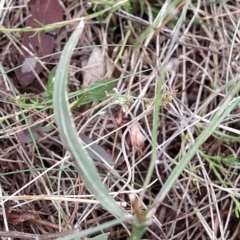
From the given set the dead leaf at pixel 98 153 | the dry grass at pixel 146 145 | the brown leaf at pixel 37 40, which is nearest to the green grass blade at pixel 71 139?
the dry grass at pixel 146 145

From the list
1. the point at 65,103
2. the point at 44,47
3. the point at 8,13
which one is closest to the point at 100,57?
the point at 44,47

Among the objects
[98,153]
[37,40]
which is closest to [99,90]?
[98,153]

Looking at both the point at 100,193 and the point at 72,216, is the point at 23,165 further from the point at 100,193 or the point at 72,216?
the point at 100,193

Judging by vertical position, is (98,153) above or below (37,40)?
below

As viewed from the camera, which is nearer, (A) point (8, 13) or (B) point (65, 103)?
(B) point (65, 103)

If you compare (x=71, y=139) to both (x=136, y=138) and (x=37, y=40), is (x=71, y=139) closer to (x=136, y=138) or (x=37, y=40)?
(x=136, y=138)

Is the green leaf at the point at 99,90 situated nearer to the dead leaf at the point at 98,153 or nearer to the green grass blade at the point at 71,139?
the dead leaf at the point at 98,153
